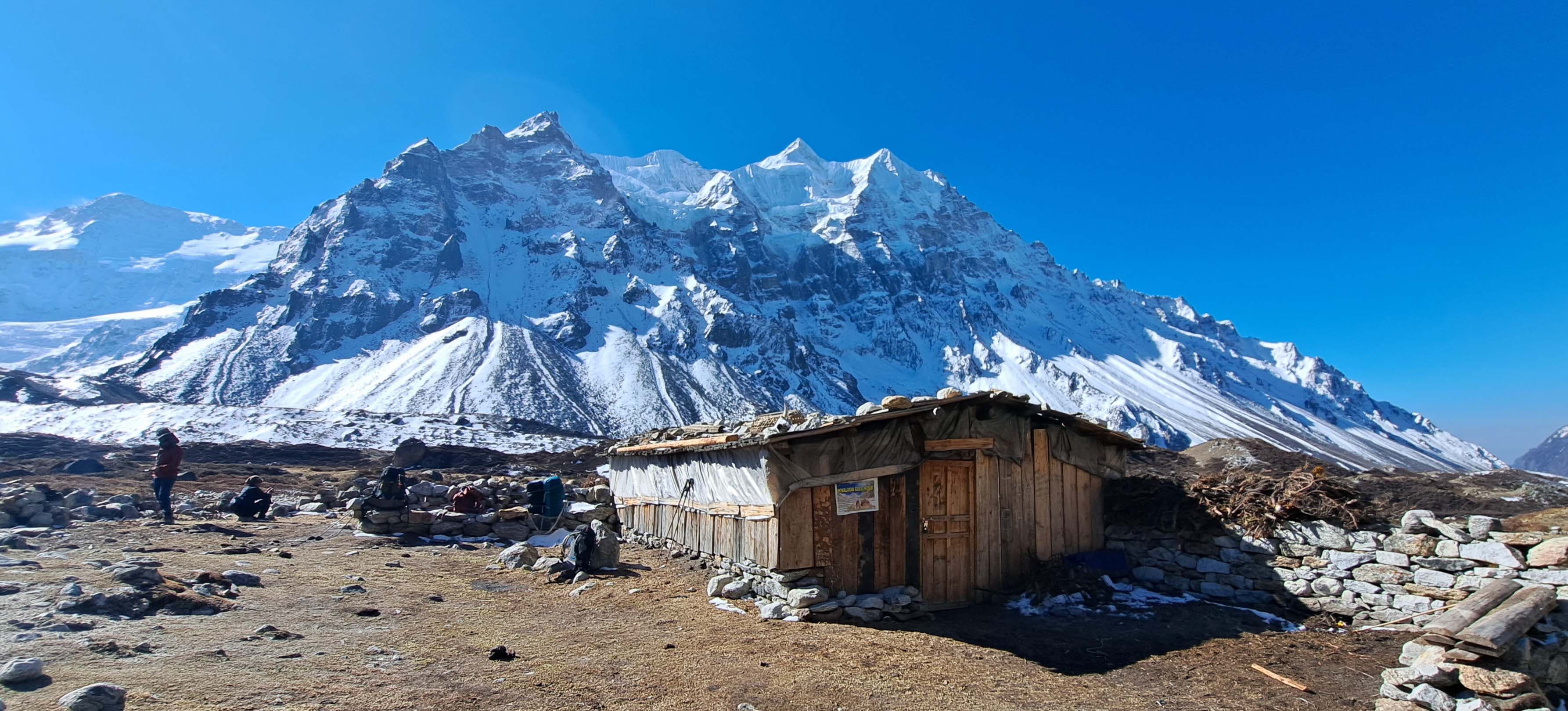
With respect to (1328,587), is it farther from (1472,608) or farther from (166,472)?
(166,472)

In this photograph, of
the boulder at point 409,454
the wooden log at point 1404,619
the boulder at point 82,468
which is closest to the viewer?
the wooden log at point 1404,619

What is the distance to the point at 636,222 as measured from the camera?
167m

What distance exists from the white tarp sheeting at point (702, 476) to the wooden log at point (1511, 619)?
7484 mm

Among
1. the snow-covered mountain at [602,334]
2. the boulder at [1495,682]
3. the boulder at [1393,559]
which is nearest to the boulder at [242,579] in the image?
the boulder at [1495,682]

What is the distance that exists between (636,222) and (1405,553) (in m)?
167

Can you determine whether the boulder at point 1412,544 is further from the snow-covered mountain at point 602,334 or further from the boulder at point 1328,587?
the snow-covered mountain at point 602,334

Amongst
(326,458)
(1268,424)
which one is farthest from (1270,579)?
(1268,424)

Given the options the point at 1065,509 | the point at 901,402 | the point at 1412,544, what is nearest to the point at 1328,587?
the point at 1412,544

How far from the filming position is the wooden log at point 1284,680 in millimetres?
7203

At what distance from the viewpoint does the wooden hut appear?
1024 centimetres

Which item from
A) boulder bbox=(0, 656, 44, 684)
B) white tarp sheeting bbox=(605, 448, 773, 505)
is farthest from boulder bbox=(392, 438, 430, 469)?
boulder bbox=(0, 656, 44, 684)

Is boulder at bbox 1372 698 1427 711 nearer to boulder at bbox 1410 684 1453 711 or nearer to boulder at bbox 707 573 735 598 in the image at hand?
boulder at bbox 1410 684 1453 711

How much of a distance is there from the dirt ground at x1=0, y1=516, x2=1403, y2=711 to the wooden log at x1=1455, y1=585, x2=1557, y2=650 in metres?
1.06

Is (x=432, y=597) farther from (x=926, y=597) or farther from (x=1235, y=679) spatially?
(x=1235, y=679)
